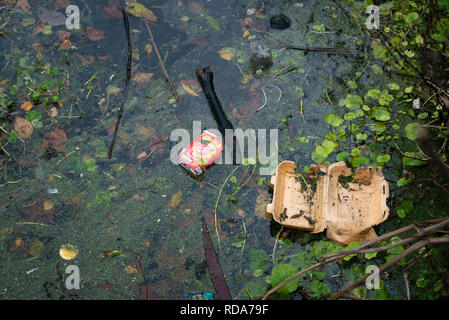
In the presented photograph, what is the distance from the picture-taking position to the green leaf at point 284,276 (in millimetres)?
2453

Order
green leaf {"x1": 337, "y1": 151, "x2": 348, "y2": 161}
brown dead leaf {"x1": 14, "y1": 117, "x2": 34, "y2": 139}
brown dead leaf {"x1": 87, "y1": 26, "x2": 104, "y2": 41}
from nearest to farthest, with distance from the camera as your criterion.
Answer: green leaf {"x1": 337, "y1": 151, "x2": 348, "y2": 161}, brown dead leaf {"x1": 14, "y1": 117, "x2": 34, "y2": 139}, brown dead leaf {"x1": 87, "y1": 26, "x2": 104, "y2": 41}

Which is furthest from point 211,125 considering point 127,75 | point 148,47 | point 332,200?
point 332,200

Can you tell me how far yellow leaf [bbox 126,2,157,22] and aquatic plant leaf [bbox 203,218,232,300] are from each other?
2344mm

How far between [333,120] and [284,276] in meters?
1.45

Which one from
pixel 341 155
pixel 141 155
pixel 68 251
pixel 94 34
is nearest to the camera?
pixel 68 251

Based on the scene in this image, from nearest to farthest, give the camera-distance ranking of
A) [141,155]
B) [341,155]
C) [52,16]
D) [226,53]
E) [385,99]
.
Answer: [341,155] < [141,155] < [385,99] < [226,53] < [52,16]

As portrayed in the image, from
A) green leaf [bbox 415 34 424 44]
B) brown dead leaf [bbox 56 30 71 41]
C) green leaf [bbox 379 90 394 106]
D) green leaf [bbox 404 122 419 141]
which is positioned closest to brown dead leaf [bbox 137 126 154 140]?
brown dead leaf [bbox 56 30 71 41]

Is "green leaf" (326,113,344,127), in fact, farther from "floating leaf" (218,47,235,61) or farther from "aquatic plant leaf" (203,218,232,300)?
"aquatic plant leaf" (203,218,232,300)

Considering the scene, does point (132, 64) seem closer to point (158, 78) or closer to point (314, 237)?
point (158, 78)

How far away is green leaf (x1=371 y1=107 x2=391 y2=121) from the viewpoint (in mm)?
3059

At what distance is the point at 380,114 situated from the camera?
3078 millimetres

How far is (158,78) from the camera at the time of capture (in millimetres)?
3365

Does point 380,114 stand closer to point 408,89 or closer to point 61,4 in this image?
A: point 408,89

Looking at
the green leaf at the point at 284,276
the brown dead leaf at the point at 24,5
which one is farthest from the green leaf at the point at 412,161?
the brown dead leaf at the point at 24,5
